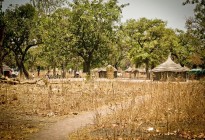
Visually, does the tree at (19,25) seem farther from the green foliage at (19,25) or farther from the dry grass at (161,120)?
the dry grass at (161,120)

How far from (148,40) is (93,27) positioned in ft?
68.5

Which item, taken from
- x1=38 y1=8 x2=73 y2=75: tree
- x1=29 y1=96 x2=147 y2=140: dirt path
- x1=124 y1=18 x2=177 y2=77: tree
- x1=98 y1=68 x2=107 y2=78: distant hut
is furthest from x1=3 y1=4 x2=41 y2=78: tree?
x1=29 y1=96 x2=147 y2=140: dirt path

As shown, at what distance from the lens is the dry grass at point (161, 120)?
773 cm

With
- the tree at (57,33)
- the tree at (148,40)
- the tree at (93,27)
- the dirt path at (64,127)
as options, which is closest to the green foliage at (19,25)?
the tree at (57,33)

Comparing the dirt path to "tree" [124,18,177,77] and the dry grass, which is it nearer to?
the dry grass

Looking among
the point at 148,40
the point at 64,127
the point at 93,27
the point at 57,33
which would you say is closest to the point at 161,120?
the point at 64,127

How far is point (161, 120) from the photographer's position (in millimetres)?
9523

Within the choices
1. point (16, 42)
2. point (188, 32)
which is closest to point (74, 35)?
point (16, 42)

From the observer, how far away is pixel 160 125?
886 centimetres

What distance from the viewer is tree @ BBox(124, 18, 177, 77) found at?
5609 cm

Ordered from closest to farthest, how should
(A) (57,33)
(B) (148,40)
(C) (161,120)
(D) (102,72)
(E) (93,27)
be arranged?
(C) (161,120) → (E) (93,27) → (A) (57,33) → (B) (148,40) → (D) (102,72)

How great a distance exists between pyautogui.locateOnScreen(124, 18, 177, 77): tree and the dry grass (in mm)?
44650

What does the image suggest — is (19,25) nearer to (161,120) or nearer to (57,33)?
(57,33)

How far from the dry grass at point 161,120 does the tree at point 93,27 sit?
30687mm
